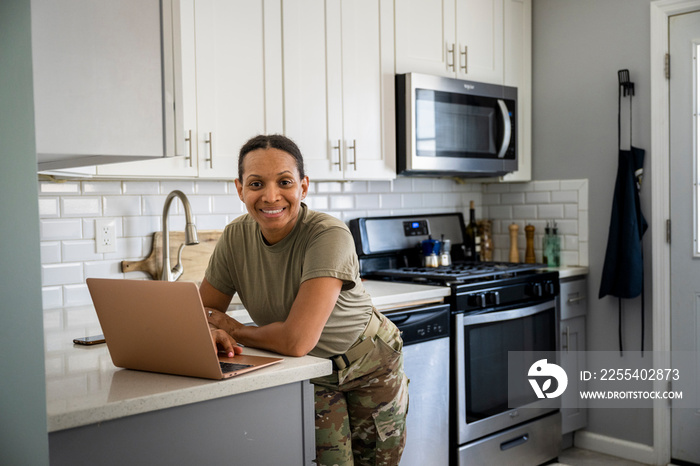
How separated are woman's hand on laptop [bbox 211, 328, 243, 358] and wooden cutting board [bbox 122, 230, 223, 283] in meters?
1.28

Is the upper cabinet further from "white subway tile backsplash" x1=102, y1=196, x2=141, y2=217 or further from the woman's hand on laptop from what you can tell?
"white subway tile backsplash" x1=102, y1=196, x2=141, y2=217

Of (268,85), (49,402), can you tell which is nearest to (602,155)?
(268,85)

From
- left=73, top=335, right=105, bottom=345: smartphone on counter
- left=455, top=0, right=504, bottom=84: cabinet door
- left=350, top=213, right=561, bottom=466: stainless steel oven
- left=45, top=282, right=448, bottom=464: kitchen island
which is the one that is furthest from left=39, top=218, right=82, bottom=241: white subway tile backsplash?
left=455, top=0, right=504, bottom=84: cabinet door

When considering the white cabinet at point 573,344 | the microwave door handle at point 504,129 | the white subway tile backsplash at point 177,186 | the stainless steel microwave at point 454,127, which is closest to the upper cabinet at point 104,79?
the white subway tile backsplash at point 177,186

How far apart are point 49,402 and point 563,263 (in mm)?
3217

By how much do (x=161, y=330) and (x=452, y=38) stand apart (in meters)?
2.65

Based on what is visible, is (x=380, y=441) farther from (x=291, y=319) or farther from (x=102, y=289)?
(x=102, y=289)

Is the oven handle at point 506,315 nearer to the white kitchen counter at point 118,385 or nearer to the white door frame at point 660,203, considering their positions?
the white door frame at point 660,203

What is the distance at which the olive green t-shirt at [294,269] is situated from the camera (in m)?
1.70

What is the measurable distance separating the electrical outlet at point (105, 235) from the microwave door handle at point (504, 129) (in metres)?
2.06

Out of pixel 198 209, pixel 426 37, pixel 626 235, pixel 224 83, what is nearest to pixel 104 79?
pixel 224 83

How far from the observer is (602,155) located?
373cm

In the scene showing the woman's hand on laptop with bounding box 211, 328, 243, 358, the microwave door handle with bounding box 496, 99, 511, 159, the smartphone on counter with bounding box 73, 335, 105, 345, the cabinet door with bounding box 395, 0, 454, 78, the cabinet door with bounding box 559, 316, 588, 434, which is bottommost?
the cabinet door with bounding box 559, 316, 588, 434

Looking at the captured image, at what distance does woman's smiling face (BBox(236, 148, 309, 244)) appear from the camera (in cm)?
173
